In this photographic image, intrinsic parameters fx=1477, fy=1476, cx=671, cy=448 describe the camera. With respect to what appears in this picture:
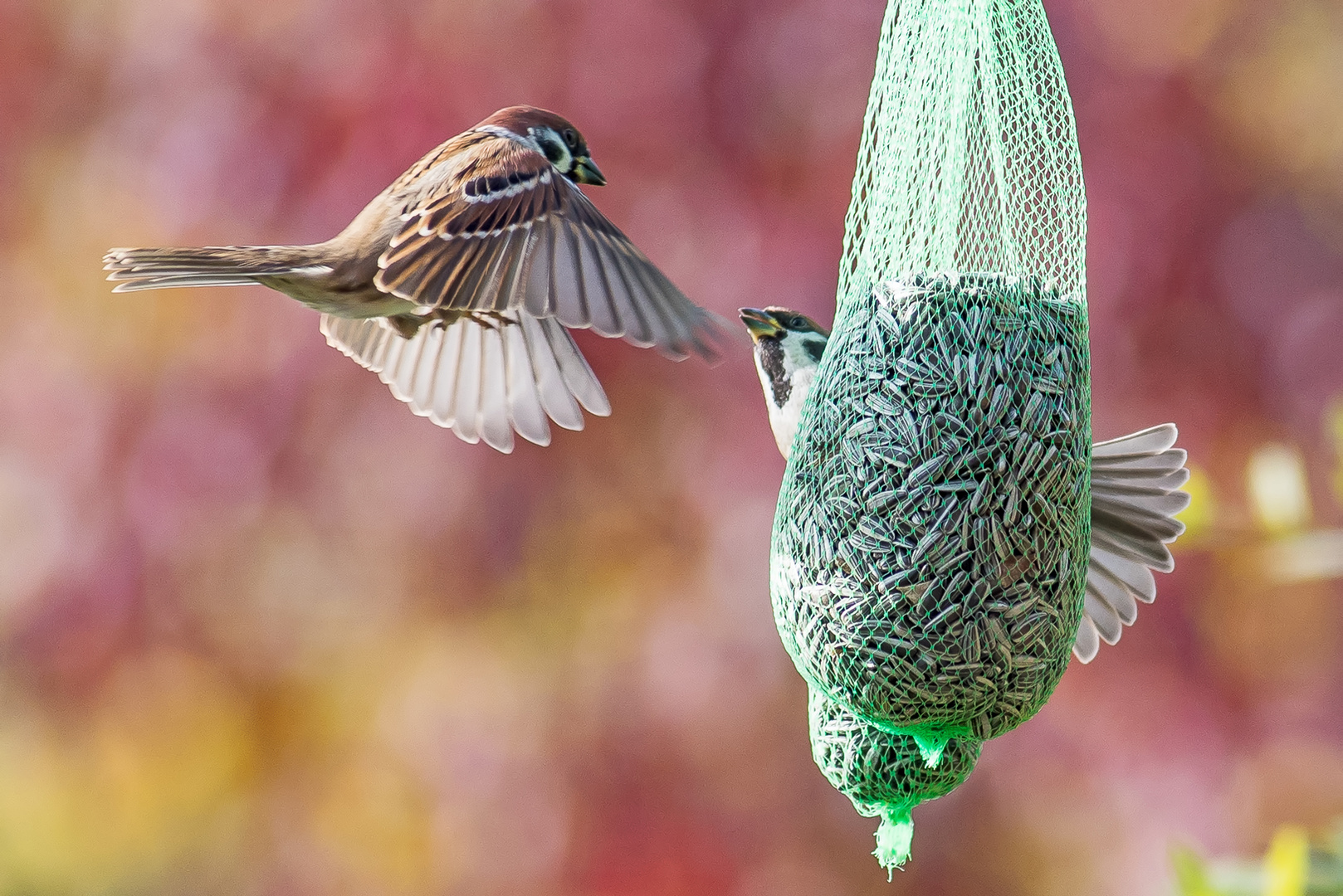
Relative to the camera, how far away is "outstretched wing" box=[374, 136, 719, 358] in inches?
118

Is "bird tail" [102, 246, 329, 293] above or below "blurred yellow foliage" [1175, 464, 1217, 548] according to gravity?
above

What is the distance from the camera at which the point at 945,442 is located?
269 centimetres

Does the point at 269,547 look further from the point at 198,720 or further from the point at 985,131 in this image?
the point at 985,131

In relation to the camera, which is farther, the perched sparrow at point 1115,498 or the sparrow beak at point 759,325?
the sparrow beak at point 759,325

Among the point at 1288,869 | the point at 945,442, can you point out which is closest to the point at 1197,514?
the point at 945,442

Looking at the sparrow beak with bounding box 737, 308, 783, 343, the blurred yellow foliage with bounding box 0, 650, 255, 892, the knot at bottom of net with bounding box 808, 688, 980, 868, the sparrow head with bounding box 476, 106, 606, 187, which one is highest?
the sparrow head with bounding box 476, 106, 606, 187

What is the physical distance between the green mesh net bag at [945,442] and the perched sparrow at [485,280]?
390mm

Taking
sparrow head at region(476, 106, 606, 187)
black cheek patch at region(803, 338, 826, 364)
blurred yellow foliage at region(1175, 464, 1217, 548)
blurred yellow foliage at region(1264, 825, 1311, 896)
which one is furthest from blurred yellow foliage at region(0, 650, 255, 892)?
blurred yellow foliage at region(1264, 825, 1311, 896)

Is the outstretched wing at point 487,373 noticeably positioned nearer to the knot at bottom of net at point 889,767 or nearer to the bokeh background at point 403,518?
the knot at bottom of net at point 889,767

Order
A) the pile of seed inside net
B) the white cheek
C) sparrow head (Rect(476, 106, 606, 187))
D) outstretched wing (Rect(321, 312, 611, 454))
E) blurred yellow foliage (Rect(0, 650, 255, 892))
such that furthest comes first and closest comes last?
blurred yellow foliage (Rect(0, 650, 255, 892)) < outstretched wing (Rect(321, 312, 611, 454)) < sparrow head (Rect(476, 106, 606, 187)) < the white cheek < the pile of seed inside net

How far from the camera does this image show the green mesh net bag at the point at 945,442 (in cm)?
262

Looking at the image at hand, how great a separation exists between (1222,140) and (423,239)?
120 inches

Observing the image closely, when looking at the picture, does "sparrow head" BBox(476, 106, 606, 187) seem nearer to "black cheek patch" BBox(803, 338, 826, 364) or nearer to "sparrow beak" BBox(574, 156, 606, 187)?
"sparrow beak" BBox(574, 156, 606, 187)

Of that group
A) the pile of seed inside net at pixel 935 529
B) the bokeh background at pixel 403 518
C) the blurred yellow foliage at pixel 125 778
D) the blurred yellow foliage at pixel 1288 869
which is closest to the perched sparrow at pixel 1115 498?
the pile of seed inside net at pixel 935 529
